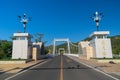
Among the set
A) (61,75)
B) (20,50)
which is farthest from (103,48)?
(61,75)

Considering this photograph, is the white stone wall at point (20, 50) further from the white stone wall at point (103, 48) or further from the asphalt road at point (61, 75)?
the asphalt road at point (61, 75)

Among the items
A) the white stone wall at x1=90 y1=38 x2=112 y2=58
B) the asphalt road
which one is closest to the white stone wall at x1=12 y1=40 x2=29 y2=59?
the white stone wall at x1=90 y1=38 x2=112 y2=58

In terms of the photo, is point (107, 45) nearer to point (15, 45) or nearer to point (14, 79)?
point (15, 45)

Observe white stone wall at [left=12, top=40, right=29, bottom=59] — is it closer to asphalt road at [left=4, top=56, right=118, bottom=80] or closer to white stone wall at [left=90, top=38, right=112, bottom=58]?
white stone wall at [left=90, top=38, right=112, bottom=58]

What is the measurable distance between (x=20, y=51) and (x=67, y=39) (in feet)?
364

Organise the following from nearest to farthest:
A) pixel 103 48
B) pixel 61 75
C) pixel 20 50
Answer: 1. pixel 61 75
2. pixel 103 48
3. pixel 20 50

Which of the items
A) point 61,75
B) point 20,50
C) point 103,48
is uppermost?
point 103,48

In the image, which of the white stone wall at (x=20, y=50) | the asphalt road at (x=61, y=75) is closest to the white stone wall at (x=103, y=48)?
the white stone wall at (x=20, y=50)

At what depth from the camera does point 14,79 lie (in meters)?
13.8

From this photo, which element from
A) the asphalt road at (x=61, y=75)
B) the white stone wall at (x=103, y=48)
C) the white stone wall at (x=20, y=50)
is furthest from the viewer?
the white stone wall at (x=20, y=50)

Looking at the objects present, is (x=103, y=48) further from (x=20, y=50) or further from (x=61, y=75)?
(x=61, y=75)

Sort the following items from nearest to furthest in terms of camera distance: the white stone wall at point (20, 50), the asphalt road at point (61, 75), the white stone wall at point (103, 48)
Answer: the asphalt road at point (61, 75)
the white stone wall at point (103, 48)
the white stone wall at point (20, 50)

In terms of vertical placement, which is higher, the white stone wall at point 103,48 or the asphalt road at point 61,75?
the white stone wall at point 103,48

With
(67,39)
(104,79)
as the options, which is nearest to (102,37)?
(104,79)
